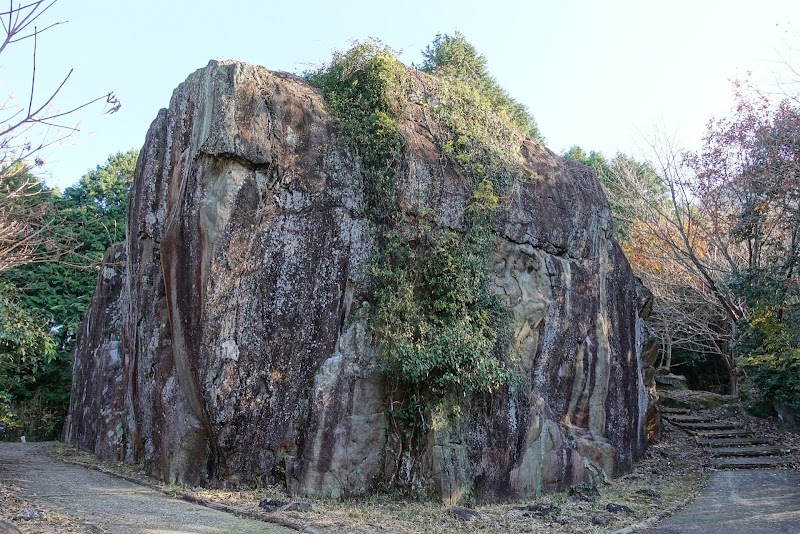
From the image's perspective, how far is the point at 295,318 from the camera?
10367mm

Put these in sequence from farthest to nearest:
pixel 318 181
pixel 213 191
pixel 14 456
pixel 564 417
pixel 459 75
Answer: pixel 14 456 → pixel 459 75 → pixel 564 417 → pixel 318 181 → pixel 213 191

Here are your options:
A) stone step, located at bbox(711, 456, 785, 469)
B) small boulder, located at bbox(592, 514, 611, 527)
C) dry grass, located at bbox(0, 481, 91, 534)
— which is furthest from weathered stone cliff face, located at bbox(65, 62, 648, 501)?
stone step, located at bbox(711, 456, 785, 469)

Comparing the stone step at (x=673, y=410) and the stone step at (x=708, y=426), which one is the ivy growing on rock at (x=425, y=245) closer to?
the stone step at (x=708, y=426)

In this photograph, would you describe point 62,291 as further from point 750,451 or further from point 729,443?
point 750,451

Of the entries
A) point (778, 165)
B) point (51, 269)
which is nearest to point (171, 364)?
point (778, 165)

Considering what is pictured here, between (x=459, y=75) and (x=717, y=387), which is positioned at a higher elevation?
(x=459, y=75)

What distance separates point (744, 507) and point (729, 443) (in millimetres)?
5648

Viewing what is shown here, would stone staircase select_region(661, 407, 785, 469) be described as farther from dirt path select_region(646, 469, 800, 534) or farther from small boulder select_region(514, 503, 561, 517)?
small boulder select_region(514, 503, 561, 517)

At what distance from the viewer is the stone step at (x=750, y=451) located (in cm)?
1448

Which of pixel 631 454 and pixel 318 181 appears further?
pixel 631 454

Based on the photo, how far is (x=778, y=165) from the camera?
13.8 m

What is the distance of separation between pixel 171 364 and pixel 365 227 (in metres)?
4.03

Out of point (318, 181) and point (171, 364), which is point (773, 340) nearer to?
point (318, 181)

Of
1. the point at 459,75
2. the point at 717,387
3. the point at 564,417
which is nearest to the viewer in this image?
the point at 564,417
